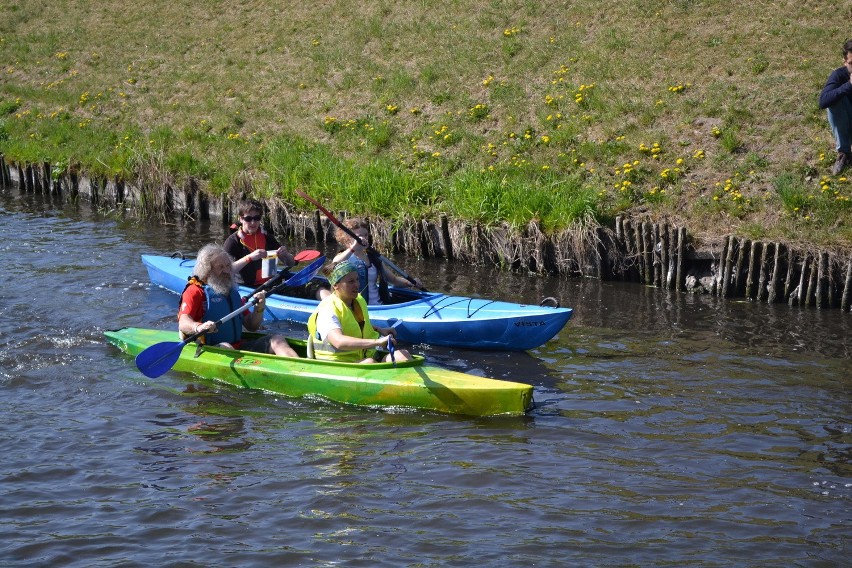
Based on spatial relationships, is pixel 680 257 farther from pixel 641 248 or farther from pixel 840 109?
pixel 840 109

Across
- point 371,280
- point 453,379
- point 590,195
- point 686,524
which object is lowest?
point 686,524

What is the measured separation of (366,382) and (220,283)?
1655mm

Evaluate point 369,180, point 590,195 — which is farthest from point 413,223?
point 590,195

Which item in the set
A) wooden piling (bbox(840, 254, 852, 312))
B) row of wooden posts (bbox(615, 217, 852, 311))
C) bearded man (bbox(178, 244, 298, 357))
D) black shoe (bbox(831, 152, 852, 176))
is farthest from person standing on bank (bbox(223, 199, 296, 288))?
black shoe (bbox(831, 152, 852, 176))

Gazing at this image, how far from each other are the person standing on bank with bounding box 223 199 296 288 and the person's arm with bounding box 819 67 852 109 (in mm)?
6559

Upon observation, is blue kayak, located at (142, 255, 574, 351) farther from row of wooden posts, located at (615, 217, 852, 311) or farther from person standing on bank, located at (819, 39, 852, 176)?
person standing on bank, located at (819, 39, 852, 176)

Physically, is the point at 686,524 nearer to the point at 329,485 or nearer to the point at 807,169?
the point at 329,485

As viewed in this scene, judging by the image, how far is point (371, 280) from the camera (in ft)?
35.2

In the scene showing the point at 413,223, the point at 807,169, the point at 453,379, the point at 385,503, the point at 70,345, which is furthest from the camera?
the point at 413,223

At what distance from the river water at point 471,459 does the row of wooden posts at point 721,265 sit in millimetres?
330

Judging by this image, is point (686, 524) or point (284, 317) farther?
point (284, 317)

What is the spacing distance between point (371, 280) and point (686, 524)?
16.9ft

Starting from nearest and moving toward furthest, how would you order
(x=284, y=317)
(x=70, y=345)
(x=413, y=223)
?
(x=70, y=345) → (x=284, y=317) → (x=413, y=223)

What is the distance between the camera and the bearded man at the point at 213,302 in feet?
29.5
